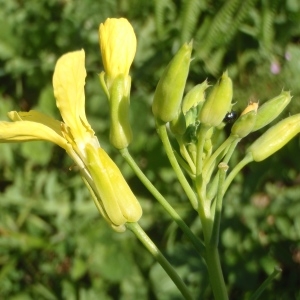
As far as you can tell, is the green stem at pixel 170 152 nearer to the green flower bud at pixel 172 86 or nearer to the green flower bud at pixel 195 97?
the green flower bud at pixel 172 86

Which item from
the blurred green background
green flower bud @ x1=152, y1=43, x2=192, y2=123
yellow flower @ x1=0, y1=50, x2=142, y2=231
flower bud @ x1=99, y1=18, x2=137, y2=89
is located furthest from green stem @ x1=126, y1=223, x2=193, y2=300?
the blurred green background

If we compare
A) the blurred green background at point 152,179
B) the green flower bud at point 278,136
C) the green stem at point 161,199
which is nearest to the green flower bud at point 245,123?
the green flower bud at point 278,136

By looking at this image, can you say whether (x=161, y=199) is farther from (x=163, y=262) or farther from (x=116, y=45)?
(x=116, y=45)

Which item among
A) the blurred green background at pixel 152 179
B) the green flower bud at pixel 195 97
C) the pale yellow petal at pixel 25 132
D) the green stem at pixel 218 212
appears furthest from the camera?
the blurred green background at pixel 152 179

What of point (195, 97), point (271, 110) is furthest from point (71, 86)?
point (271, 110)

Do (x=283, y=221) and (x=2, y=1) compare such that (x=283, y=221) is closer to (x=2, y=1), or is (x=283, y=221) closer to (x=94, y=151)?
(x=94, y=151)

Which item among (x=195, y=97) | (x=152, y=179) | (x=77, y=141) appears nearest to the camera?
(x=77, y=141)

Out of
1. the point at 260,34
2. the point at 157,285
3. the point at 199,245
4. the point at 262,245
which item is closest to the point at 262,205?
the point at 262,245
